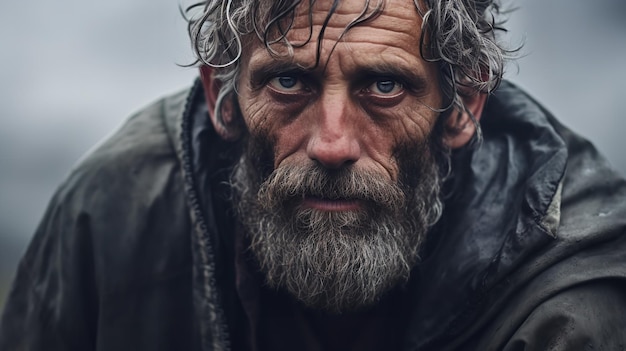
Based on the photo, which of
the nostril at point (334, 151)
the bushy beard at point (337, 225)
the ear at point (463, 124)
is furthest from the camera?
the ear at point (463, 124)

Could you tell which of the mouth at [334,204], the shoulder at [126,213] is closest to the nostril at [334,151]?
the mouth at [334,204]

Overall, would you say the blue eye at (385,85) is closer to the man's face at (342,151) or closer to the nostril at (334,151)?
the man's face at (342,151)

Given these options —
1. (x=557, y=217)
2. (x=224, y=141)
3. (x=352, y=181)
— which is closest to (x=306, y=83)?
(x=352, y=181)

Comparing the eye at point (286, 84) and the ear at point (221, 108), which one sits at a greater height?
the eye at point (286, 84)

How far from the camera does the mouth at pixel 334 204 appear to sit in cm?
248

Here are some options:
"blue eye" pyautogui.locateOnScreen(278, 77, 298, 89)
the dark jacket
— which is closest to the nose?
"blue eye" pyautogui.locateOnScreen(278, 77, 298, 89)

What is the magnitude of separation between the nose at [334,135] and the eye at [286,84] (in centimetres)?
9

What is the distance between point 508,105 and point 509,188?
0.29m

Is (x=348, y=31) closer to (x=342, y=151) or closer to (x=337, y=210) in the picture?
(x=342, y=151)

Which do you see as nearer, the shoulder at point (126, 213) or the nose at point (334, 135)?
the nose at point (334, 135)

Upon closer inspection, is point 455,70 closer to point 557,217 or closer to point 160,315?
point 557,217

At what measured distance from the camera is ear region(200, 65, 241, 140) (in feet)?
9.27

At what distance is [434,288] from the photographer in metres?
2.58

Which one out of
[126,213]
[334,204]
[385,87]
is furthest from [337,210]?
[126,213]
